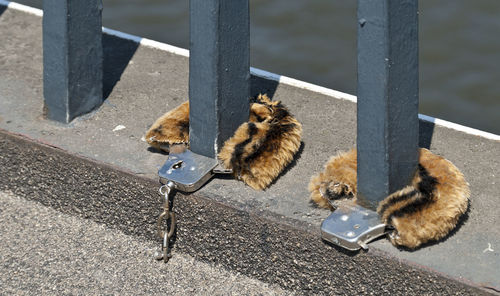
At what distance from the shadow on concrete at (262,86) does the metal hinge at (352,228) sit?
2.63 feet

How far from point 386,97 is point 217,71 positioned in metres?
0.58

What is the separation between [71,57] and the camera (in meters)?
2.97

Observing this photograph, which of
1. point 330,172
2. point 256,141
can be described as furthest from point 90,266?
point 330,172

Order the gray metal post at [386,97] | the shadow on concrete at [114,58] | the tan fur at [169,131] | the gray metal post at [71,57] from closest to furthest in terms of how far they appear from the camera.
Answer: the gray metal post at [386,97], the tan fur at [169,131], the gray metal post at [71,57], the shadow on concrete at [114,58]

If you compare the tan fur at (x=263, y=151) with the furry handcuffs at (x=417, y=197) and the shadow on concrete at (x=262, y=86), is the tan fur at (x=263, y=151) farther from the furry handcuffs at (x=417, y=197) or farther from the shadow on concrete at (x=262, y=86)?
the shadow on concrete at (x=262, y=86)

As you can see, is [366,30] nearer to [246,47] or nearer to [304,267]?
[246,47]

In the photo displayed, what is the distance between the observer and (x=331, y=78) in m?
4.55

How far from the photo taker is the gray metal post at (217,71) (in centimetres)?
258

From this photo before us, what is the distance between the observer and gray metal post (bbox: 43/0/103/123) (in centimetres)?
293

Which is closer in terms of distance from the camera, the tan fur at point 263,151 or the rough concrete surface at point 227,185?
the rough concrete surface at point 227,185

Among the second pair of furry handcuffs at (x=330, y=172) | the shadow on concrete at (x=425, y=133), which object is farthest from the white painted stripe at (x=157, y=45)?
the shadow on concrete at (x=425, y=133)

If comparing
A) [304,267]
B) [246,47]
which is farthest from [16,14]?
[304,267]

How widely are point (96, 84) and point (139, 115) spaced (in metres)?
0.20

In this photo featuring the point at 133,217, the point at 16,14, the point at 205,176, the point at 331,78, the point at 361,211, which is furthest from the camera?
the point at 331,78
